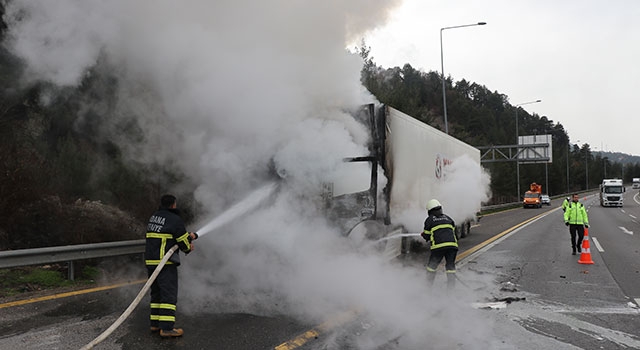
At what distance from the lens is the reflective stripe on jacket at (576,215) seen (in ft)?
37.8

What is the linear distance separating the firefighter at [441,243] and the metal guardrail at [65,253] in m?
4.74

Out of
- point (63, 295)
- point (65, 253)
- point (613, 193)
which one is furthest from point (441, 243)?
point (613, 193)

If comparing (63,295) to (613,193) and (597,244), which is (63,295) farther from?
(613,193)

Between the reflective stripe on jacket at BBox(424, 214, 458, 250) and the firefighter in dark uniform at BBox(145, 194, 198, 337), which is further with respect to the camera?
the reflective stripe on jacket at BBox(424, 214, 458, 250)

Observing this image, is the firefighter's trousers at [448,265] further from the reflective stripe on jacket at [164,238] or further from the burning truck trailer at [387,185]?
the reflective stripe on jacket at [164,238]

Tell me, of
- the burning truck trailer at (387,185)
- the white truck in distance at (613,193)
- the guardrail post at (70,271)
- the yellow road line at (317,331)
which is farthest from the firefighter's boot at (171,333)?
the white truck in distance at (613,193)

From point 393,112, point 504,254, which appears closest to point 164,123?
point 393,112

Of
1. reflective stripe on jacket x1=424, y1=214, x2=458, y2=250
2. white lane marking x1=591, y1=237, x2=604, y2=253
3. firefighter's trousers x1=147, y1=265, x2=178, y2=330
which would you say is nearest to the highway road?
firefighter's trousers x1=147, y1=265, x2=178, y2=330

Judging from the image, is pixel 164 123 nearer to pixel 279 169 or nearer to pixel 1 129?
pixel 279 169

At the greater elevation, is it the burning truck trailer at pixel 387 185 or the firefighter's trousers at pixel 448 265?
the burning truck trailer at pixel 387 185

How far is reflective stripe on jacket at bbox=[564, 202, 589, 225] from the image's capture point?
11516 mm

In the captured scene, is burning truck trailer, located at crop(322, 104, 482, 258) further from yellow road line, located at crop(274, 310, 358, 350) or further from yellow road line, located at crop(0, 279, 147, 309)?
yellow road line, located at crop(0, 279, 147, 309)

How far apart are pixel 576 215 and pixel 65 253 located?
36.2 feet

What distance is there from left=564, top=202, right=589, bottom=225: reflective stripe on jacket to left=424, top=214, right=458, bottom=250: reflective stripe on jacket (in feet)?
20.5
